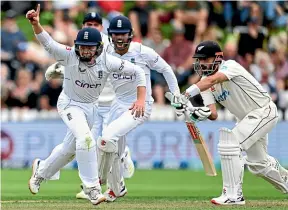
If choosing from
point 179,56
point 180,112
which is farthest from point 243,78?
point 179,56

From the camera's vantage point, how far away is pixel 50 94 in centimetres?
1560

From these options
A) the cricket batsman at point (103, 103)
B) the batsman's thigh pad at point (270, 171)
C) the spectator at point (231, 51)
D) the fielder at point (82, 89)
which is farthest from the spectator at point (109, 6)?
the batsman's thigh pad at point (270, 171)

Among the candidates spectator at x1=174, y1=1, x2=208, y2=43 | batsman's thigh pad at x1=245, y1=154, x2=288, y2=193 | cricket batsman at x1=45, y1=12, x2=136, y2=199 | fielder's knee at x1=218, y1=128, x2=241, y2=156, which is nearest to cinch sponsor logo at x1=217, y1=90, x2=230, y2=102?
fielder's knee at x1=218, y1=128, x2=241, y2=156

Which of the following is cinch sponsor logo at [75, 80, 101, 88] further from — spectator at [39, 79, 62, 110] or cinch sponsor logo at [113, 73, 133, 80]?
spectator at [39, 79, 62, 110]

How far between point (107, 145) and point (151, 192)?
6.67 feet

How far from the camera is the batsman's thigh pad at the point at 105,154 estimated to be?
9.29 meters

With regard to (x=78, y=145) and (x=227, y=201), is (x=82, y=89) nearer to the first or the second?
(x=78, y=145)

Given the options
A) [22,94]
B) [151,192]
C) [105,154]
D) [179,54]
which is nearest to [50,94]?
[22,94]

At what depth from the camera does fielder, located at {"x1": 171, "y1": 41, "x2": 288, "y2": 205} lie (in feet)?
29.0

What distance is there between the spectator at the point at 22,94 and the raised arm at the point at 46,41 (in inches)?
269

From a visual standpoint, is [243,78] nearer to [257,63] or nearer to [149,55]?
[149,55]

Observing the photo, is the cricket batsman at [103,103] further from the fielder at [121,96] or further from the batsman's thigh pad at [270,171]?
the batsman's thigh pad at [270,171]

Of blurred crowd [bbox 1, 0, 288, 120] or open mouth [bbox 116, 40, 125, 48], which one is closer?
open mouth [bbox 116, 40, 125, 48]

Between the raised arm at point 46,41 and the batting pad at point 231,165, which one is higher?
Answer: the raised arm at point 46,41
